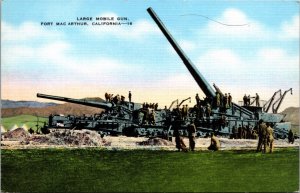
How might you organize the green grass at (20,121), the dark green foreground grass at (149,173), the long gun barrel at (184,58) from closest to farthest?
the dark green foreground grass at (149,173)
the long gun barrel at (184,58)
the green grass at (20,121)

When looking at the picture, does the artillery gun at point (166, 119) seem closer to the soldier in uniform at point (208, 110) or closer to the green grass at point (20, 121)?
the soldier in uniform at point (208, 110)

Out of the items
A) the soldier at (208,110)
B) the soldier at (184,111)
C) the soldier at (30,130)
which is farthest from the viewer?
the soldier at (208,110)

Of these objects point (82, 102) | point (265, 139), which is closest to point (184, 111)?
point (82, 102)

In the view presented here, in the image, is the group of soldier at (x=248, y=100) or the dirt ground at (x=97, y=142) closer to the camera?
the group of soldier at (x=248, y=100)

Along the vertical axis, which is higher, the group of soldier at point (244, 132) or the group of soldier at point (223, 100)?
the group of soldier at point (223, 100)

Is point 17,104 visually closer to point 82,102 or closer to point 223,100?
point 82,102

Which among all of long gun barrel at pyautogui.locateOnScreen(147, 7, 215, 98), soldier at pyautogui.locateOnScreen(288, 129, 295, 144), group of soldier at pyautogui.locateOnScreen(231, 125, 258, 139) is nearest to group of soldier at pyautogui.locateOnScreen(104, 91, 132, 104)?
long gun barrel at pyautogui.locateOnScreen(147, 7, 215, 98)

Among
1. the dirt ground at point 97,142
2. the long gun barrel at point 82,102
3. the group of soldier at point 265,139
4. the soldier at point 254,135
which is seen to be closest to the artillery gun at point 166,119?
the long gun barrel at point 82,102

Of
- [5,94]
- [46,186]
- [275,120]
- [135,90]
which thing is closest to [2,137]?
[5,94]

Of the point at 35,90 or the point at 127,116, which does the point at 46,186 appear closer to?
the point at 35,90
